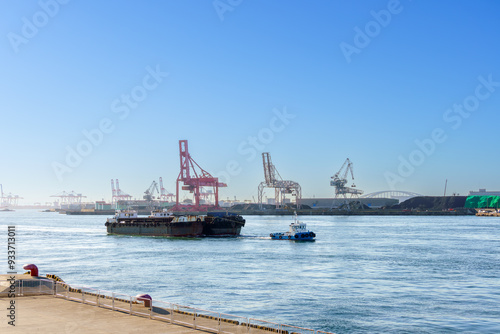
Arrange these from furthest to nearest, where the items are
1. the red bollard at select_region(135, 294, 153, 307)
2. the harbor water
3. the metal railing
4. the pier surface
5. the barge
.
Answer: the barge
the harbor water
the red bollard at select_region(135, 294, 153, 307)
the metal railing
the pier surface

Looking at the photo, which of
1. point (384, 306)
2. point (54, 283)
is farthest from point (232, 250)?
point (54, 283)

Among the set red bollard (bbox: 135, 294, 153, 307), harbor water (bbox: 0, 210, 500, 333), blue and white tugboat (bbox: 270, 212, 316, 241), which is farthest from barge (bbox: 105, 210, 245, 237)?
red bollard (bbox: 135, 294, 153, 307)

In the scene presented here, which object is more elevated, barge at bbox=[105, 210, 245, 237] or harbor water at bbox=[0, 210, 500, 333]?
barge at bbox=[105, 210, 245, 237]

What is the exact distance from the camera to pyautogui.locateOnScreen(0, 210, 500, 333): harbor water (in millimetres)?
29766

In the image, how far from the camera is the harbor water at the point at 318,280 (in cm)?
2977

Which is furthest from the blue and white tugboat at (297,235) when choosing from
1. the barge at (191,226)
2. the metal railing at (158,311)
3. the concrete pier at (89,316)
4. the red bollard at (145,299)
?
the red bollard at (145,299)

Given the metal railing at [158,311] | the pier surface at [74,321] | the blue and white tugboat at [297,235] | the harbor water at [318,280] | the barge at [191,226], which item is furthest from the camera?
the barge at [191,226]

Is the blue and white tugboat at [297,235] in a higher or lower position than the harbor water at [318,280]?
higher

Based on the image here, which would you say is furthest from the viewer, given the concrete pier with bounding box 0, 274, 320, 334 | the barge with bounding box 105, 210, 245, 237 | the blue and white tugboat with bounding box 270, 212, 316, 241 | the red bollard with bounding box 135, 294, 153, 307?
the barge with bounding box 105, 210, 245, 237

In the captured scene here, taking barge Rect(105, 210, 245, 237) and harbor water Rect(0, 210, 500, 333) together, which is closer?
harbor water Rect(0, 210, 500, 333)

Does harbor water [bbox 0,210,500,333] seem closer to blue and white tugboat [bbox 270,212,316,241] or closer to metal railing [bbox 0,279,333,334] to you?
metal railing [bbox 0,279,333,334]

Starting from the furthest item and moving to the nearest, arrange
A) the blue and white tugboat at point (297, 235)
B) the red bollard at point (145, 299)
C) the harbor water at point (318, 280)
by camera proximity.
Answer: the blue and white tugboat at point (297, 235), the harbor water at point (318, 280), the red bollard at point (145, 299)

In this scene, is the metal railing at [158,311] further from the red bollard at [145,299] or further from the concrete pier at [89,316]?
the red bollard at [145,299]

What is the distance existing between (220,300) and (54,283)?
38.5 feet
